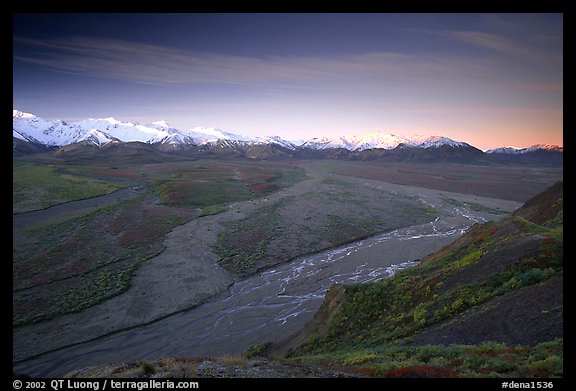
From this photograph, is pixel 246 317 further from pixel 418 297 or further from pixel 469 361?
pixel 469 361

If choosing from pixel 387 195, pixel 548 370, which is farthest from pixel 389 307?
pixel 387 195

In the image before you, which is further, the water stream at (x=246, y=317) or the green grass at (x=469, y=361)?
the water stream at (x=246, y=317)

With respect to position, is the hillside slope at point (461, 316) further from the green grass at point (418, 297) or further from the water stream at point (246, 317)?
the water stream at point (246, 317)

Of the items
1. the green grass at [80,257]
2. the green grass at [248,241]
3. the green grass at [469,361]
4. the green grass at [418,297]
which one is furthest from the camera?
the green grass at [248,241]

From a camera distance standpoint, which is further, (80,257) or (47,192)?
(47,192)

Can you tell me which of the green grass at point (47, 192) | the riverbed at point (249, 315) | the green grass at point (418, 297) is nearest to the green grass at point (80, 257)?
the riverbed at point (249, 315)

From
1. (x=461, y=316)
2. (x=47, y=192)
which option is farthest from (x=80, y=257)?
(x=47, y=192)

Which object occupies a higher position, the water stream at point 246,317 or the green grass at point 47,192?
the green grass at point 47,192

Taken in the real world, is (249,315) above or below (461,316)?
below
